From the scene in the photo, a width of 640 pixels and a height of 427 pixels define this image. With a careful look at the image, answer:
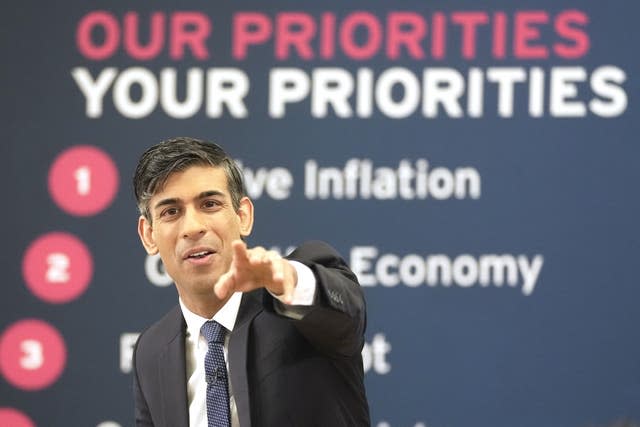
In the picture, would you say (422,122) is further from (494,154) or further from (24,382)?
(24,382)

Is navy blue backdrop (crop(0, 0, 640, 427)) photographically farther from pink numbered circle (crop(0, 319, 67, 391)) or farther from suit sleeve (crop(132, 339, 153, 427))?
suit sleeve (crop(132, 339, 153, 427))

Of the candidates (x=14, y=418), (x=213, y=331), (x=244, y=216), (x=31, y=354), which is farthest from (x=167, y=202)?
(x=14, y=418)

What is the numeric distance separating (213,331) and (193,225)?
229mm

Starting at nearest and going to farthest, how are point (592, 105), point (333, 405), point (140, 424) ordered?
point (333, 405), point (140, 424), point (592, 105)

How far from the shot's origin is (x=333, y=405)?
6.93 feet

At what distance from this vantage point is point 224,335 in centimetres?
220

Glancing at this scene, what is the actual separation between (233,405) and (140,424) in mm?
316

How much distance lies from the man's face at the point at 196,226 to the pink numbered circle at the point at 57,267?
164cm

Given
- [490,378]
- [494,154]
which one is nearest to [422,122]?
[494,154]

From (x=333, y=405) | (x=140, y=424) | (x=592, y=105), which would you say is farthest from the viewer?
(x=592, y=105)

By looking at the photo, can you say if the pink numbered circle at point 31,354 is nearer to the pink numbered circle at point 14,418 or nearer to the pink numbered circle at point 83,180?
the pink numbered circle at point 14,418

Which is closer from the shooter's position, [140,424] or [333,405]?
[333,405]

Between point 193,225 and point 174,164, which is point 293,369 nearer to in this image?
point 193,225

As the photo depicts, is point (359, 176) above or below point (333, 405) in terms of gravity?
above
